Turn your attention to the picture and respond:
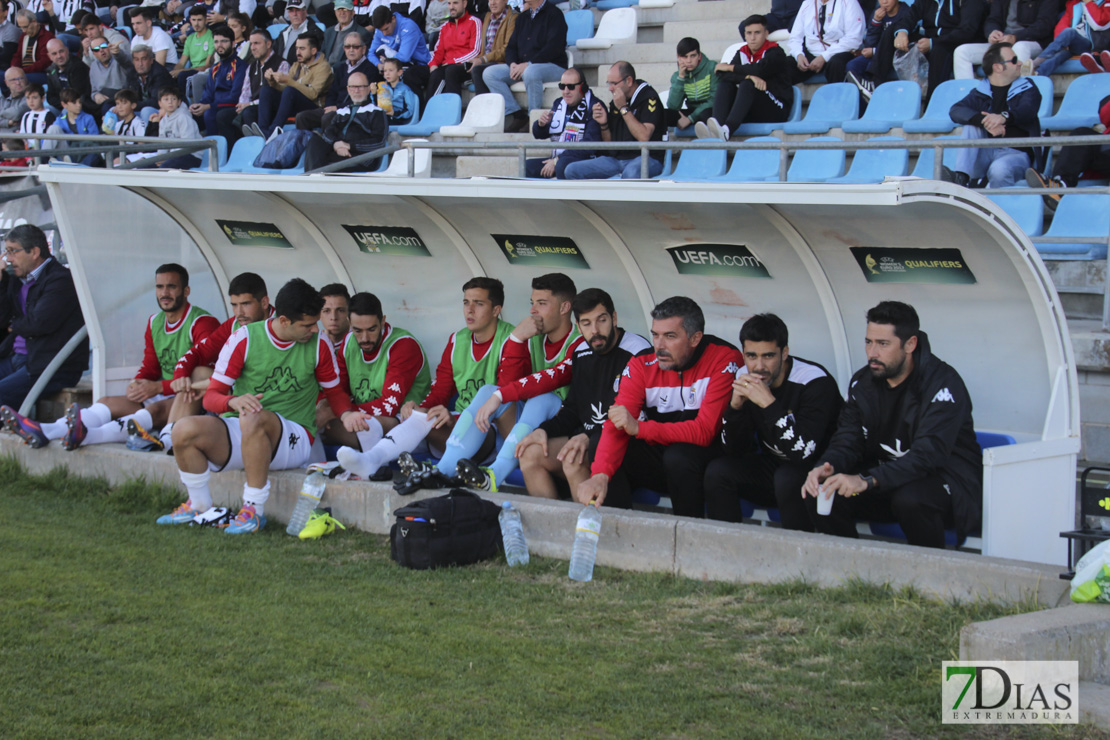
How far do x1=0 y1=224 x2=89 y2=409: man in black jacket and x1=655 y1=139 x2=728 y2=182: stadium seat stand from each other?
4.46 meters

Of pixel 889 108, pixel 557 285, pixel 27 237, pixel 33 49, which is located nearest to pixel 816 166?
pixel 889 108

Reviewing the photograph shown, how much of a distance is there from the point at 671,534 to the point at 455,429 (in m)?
1.60

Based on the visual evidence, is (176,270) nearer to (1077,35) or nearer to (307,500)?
(307,500)

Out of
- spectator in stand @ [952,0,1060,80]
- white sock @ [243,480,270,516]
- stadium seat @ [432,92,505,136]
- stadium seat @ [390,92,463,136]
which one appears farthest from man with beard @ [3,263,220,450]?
spectator in stand @ [952,0,1060,80]

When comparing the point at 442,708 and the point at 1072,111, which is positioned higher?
the point at 1072,111

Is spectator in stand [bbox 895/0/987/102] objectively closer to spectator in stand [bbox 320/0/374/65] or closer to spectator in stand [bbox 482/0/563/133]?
spectator in stand [bbox 482/0/563/133]

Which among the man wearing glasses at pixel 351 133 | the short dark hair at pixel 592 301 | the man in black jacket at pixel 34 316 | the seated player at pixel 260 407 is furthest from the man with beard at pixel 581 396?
the man wearing glasses at pixel 351 133

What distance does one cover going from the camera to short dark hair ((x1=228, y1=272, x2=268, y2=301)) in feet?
23.4

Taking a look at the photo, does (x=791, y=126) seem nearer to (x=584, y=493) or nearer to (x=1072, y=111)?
(x=1072, y=111)

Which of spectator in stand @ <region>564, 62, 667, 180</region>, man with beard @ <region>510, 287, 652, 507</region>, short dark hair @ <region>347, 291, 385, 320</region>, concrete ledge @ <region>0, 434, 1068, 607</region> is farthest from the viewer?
spectator in stand @ <region>564, 62, 667, 180</region>

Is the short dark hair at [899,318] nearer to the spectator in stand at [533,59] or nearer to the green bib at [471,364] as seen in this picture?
the green bib at [471,364]

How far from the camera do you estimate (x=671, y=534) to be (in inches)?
196

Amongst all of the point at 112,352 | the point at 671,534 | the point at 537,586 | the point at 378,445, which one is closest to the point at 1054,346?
the point at 671,534

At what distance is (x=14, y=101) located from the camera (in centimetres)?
1419
